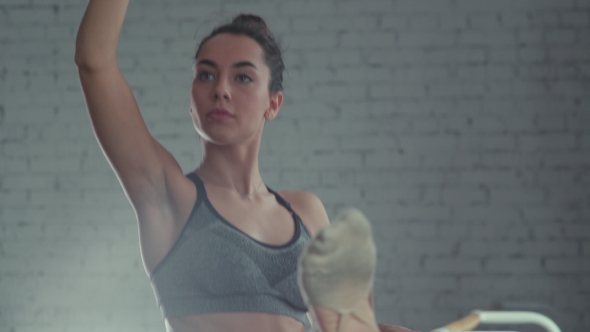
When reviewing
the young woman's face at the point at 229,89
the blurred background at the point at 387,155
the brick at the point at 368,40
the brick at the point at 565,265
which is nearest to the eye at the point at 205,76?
the young woman's face at the point at 229,89

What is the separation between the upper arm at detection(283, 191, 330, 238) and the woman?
0.07 meters

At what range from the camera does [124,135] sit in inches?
29.7

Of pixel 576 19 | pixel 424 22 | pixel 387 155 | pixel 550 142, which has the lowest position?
pixel 387 155

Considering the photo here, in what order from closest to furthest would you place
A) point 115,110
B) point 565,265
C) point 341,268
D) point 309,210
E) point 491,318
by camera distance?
point 341,268, point 115,110, point 309,210, point 491,318, point 565,265

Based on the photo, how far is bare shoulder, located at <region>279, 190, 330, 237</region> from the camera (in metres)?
0.96

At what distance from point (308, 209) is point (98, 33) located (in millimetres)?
403

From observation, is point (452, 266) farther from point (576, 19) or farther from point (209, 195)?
point (209, 195)

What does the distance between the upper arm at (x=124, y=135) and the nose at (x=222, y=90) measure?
9 centimetres

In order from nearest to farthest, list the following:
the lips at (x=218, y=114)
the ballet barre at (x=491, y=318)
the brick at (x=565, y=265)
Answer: the lips at (x=218, y=114) → the ballet barre at (x=491, y=318) → the brick at (x=565, y=265)

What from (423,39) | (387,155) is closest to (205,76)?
(387,155)

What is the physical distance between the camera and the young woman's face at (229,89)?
2.71 ft

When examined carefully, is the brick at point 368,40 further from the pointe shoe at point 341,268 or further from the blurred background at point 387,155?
the pointe shoe at point 341,268

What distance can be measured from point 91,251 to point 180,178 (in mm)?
2088

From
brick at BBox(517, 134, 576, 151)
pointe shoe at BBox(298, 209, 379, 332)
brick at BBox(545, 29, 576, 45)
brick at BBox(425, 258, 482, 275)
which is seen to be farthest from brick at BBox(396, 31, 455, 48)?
pointe shoe at BBox(298, 209, 379, 332)
